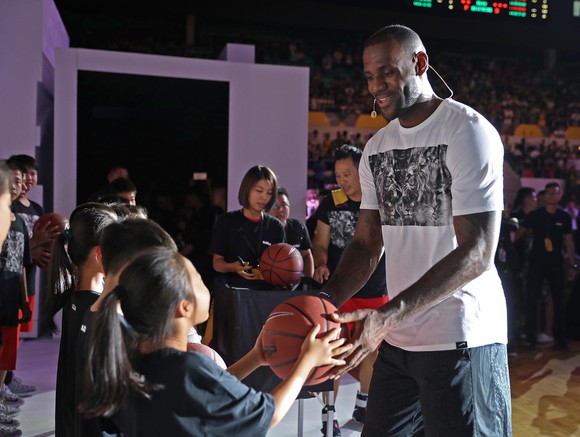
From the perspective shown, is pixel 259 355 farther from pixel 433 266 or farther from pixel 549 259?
pixel 549 259

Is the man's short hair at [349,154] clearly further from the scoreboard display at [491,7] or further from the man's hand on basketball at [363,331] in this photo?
the scoreboard display at [491,7]

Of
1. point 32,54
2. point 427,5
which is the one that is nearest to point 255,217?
point 32,54

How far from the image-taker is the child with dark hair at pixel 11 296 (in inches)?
166

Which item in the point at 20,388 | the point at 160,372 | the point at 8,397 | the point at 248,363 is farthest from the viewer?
the point at 20,388

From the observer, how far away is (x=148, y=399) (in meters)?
1.63

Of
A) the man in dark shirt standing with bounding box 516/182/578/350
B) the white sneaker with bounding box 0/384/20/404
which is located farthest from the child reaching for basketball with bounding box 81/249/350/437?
the man in dark shirt standing with bounding box 516/182/578/350

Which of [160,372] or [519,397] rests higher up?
[160,372]

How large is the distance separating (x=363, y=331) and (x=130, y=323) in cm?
70

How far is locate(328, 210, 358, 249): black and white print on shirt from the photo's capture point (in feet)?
14.5

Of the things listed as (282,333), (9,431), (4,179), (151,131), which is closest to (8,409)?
(9,431)

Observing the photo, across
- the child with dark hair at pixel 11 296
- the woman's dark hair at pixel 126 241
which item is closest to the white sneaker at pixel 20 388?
the child with dark hair at pixel 11 296

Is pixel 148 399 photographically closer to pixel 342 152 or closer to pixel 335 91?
pixel 342 152

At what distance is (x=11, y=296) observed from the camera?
4.29 m

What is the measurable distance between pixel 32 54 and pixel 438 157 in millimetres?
6324
